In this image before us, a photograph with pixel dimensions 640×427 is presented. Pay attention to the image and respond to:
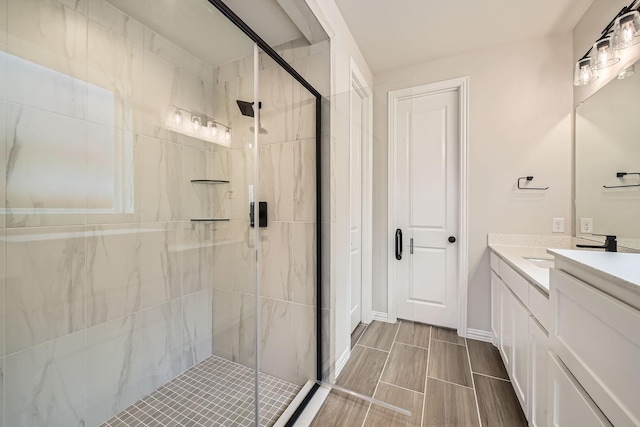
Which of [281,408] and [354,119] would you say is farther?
[354,119]

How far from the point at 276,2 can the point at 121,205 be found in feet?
4.96

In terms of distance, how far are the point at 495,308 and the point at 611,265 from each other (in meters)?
1.52

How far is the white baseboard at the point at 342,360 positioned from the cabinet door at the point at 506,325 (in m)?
1.05

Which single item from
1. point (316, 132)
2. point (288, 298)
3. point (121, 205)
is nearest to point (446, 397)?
point (288, 298)

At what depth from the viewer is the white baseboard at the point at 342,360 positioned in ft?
5.62

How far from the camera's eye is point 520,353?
133 cm

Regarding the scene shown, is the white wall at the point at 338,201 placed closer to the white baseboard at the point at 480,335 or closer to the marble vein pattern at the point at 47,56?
the white baseboard at the point at 480,335

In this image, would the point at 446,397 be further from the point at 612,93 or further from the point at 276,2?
the point at 276,2

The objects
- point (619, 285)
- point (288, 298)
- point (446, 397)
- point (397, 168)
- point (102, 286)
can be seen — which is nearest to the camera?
point (619, 285)

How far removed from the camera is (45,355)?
1160 millimetres

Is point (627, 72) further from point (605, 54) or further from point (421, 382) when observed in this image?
point (421, 382)

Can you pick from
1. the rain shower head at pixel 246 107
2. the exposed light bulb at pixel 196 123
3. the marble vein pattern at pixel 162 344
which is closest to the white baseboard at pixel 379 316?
the marble vein pattern at pixel 162 344

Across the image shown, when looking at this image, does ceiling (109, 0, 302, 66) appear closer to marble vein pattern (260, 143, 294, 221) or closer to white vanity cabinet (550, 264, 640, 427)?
marble vein pattern (260, 143, 294, 221)

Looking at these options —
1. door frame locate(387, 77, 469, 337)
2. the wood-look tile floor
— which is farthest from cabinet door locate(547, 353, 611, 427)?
door frame locate(387, 77, 469, 337)
